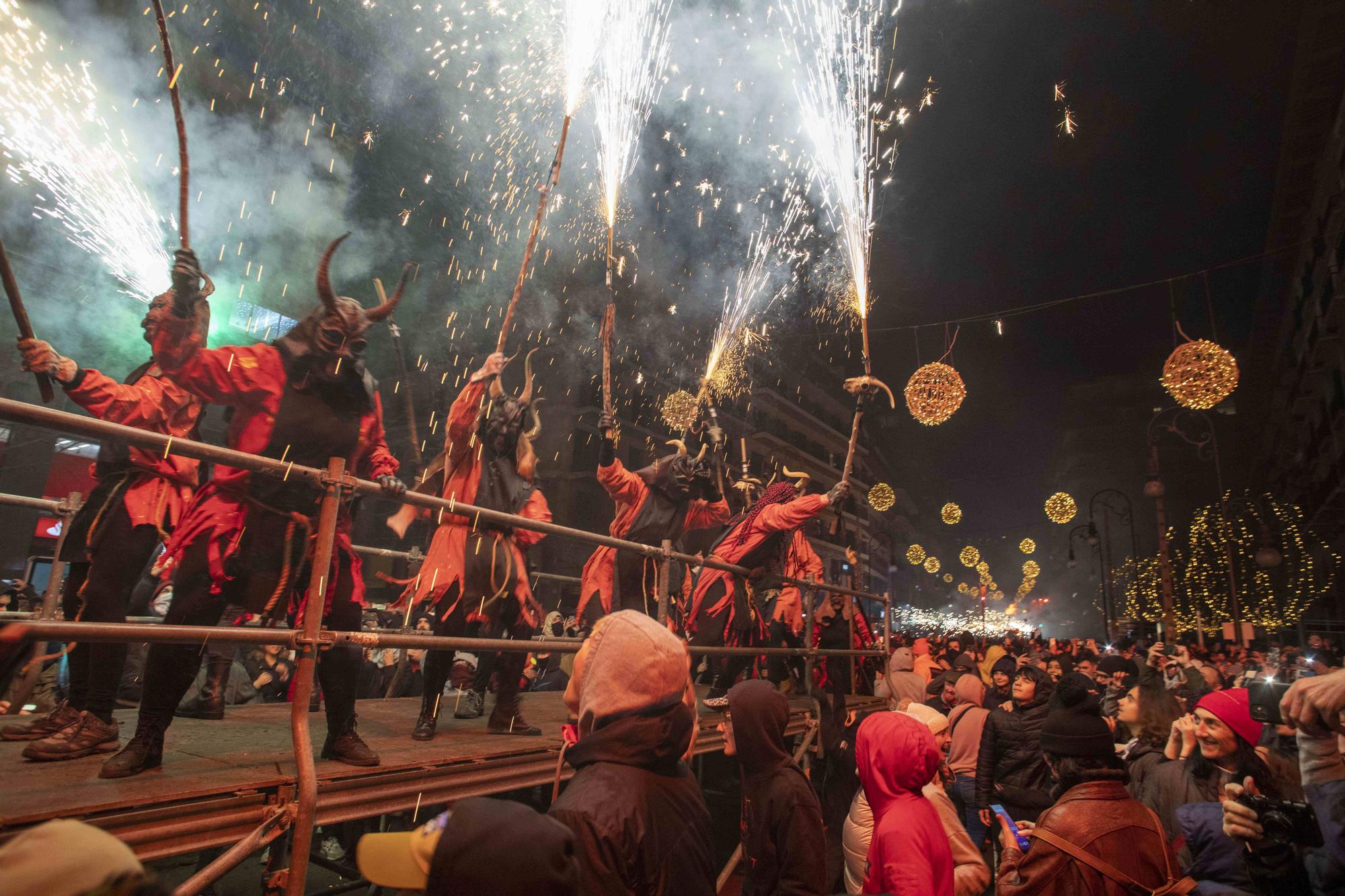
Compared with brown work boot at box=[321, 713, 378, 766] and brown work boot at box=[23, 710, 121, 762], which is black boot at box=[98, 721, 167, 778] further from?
brown work boot at box=[321, 713, 378, 766]

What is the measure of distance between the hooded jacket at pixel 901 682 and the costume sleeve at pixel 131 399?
675 cm

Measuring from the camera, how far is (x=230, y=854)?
2059mm

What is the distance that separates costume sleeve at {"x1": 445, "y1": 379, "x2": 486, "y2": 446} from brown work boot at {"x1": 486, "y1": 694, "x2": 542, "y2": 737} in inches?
59.3

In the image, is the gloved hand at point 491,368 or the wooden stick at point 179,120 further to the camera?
the gloved hand at point 491,368

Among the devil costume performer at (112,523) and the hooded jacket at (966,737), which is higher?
the devil costume performer at (112,523)

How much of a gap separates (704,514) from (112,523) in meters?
4.50

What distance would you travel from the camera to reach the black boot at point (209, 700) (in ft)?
13.5

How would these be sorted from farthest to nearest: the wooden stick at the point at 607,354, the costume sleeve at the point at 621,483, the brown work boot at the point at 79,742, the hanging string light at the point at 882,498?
1. the hanging string light at the point at 882,498
2. the costume sleeve at the point at 621,483
3. the wooden stick at the point at 607,354
4. the brown work boot at the point at 79,742

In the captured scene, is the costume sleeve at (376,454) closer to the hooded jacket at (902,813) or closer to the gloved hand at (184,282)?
the gloved hand at (184,282)

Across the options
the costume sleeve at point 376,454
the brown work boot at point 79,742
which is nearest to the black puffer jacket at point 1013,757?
the costume sleeve at point 376,454

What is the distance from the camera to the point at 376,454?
3.97 metres

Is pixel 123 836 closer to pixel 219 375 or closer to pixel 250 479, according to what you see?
pixel 250 479

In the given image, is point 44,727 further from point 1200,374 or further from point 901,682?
point 1200,374

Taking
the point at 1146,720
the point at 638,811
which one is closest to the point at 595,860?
the point at 638,811
